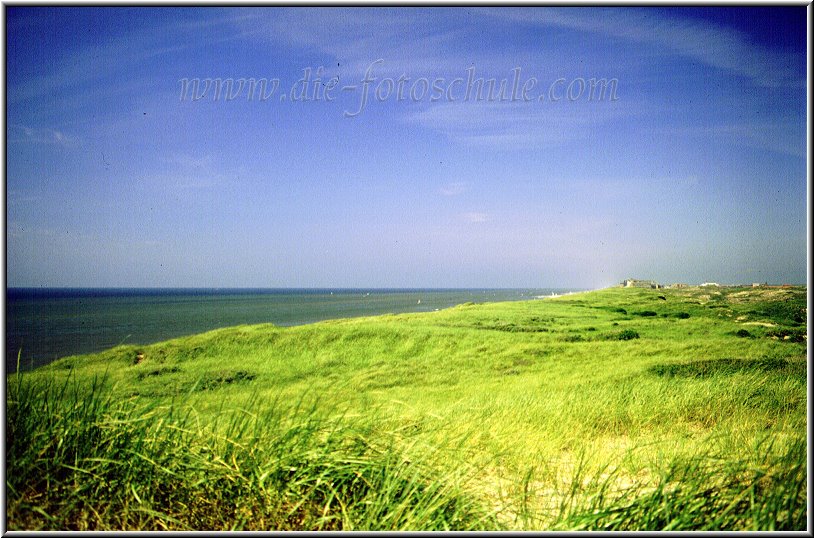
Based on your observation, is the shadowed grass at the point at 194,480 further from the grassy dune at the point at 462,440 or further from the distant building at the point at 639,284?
the distant building at the point at 639,284

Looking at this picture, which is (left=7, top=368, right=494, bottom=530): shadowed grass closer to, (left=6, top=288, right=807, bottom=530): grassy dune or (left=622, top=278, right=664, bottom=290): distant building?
(left=6, top=288, right=807, bottom=530): grassy dune

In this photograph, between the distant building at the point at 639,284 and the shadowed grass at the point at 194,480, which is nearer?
the shadowed grass at the point at 194,480

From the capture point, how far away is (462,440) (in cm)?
290

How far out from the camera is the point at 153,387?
1277cm

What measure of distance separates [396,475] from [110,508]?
4.36ft

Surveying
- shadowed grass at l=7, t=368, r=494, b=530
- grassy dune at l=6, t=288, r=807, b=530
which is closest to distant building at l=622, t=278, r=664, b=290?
grassy dune at l=6, t=288, r=807, b=530

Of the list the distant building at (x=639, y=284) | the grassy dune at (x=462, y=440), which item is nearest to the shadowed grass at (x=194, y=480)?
the grassy dune at (x=462, y=440)

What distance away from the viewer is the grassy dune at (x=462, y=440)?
2094 mm

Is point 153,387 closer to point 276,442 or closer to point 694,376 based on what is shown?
point 276,442

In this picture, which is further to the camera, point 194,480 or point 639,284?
point 639,284

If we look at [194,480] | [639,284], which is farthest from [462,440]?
[639,284]

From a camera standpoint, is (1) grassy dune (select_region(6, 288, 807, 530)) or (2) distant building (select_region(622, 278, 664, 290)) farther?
(2) distant building (select_region(622, 278, 664, 290))

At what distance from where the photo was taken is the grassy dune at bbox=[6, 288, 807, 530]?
2094mm

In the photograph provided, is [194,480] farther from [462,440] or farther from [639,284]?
[639,284]
